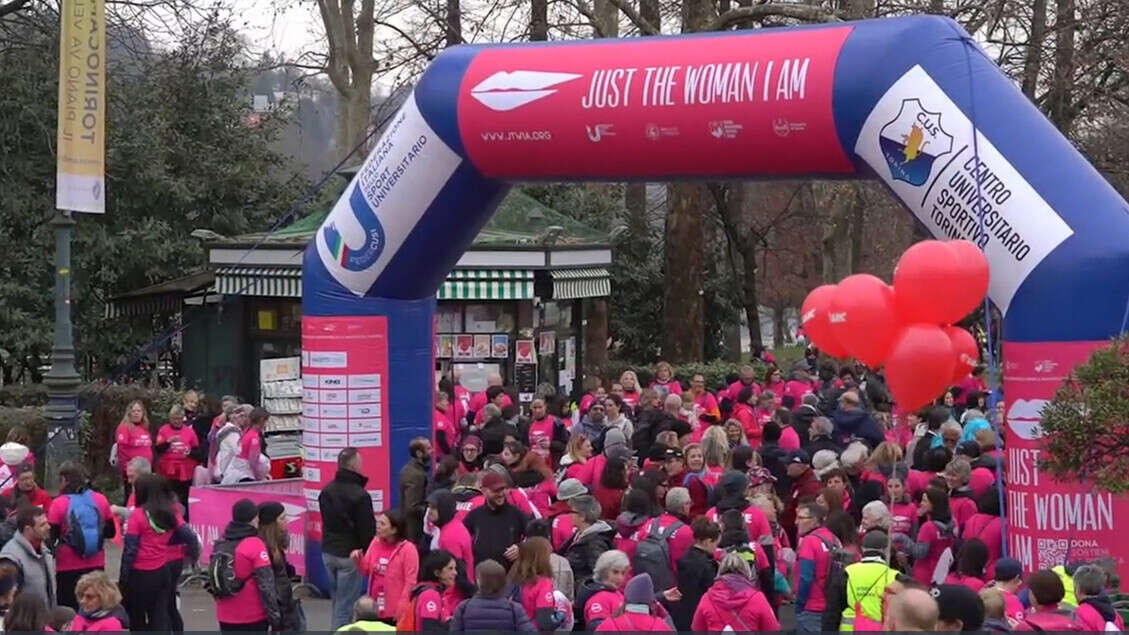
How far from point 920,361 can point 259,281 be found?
14.7 metres

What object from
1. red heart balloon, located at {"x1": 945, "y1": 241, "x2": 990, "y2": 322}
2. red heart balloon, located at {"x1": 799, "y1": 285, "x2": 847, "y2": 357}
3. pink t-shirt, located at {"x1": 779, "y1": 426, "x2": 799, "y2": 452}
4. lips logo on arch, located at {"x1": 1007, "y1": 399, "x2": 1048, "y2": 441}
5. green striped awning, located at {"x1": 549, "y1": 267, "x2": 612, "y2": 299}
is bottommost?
pink t-shirt, located at {"x1": 779, "y1": 426, "x2": 799, "y2": 452}

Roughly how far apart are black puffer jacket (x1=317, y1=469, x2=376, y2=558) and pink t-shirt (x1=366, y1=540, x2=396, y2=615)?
1.64 m

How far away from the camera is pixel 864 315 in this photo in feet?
27.2

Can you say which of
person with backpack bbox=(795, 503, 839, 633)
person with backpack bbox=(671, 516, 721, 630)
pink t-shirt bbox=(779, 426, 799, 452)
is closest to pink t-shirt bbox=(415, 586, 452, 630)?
person with backpack bbox=(671, 516, 721, 630)

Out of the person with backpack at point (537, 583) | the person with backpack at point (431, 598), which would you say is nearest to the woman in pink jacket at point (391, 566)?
the person with backpack at point (431, 598)

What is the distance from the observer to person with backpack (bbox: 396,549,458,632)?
8508 mm

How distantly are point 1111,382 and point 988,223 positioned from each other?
1.85 m

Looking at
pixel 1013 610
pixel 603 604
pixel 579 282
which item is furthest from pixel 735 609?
pixel 579 282

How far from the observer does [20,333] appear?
2338 cm

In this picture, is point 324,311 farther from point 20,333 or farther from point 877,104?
point 20,333

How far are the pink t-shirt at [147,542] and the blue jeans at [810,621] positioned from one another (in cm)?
402

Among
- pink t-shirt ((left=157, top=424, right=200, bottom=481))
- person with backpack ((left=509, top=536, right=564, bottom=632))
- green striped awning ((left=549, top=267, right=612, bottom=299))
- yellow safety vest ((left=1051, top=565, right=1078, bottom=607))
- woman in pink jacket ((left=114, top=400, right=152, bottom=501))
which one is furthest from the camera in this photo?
green striped awning ((left=549, top=267, right=612, bottom=299))

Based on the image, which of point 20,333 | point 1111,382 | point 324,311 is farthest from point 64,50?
point 1111,382

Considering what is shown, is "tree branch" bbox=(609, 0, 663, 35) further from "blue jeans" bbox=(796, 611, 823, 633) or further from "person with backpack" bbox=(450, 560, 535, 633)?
"person with backpack" bbox=(450, 560, 535, 633)
